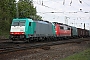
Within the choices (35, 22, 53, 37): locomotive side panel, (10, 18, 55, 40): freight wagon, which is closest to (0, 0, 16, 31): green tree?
(35, 22, 53, 37): locomotive side panel

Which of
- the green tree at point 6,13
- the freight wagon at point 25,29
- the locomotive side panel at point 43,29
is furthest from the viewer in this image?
the green tree at point 6,13

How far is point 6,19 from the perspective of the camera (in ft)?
234

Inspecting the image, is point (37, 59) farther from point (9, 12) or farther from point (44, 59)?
point (9, 12)

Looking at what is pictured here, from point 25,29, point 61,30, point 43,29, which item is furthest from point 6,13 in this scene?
point 25,29

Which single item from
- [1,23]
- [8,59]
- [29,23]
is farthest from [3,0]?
[8,59]

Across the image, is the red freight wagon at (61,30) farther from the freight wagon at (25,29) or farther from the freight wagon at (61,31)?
the freight wagon at (25,29)

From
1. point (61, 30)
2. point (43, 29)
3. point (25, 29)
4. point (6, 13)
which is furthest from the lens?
point (6, 13)

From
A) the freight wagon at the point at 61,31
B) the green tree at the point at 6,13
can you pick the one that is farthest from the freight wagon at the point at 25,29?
the green tree at the point at 6,13

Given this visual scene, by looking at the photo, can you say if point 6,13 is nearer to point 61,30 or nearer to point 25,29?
point 61,30

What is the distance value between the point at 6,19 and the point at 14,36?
39307 millimetres

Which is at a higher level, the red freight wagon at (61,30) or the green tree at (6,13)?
the green tree at (6,13)

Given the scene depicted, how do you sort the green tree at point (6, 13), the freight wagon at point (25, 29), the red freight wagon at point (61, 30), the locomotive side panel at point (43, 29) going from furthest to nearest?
1. the green tree at point (6, 13)
2. the red freight wagon at point (61, 30)
3. the locomotive side panel at point (43, 29)
4. the freight wagon at point (25, 29)

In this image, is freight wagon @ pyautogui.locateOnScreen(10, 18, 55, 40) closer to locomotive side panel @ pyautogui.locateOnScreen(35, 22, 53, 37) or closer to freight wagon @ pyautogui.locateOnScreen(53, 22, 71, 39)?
locomotive side panel @ pyautogui.locateOnScreen(35, 22, 53, 37)

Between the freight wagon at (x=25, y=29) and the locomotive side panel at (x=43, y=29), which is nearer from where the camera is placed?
the freight wagon at (x=25, y=29)
